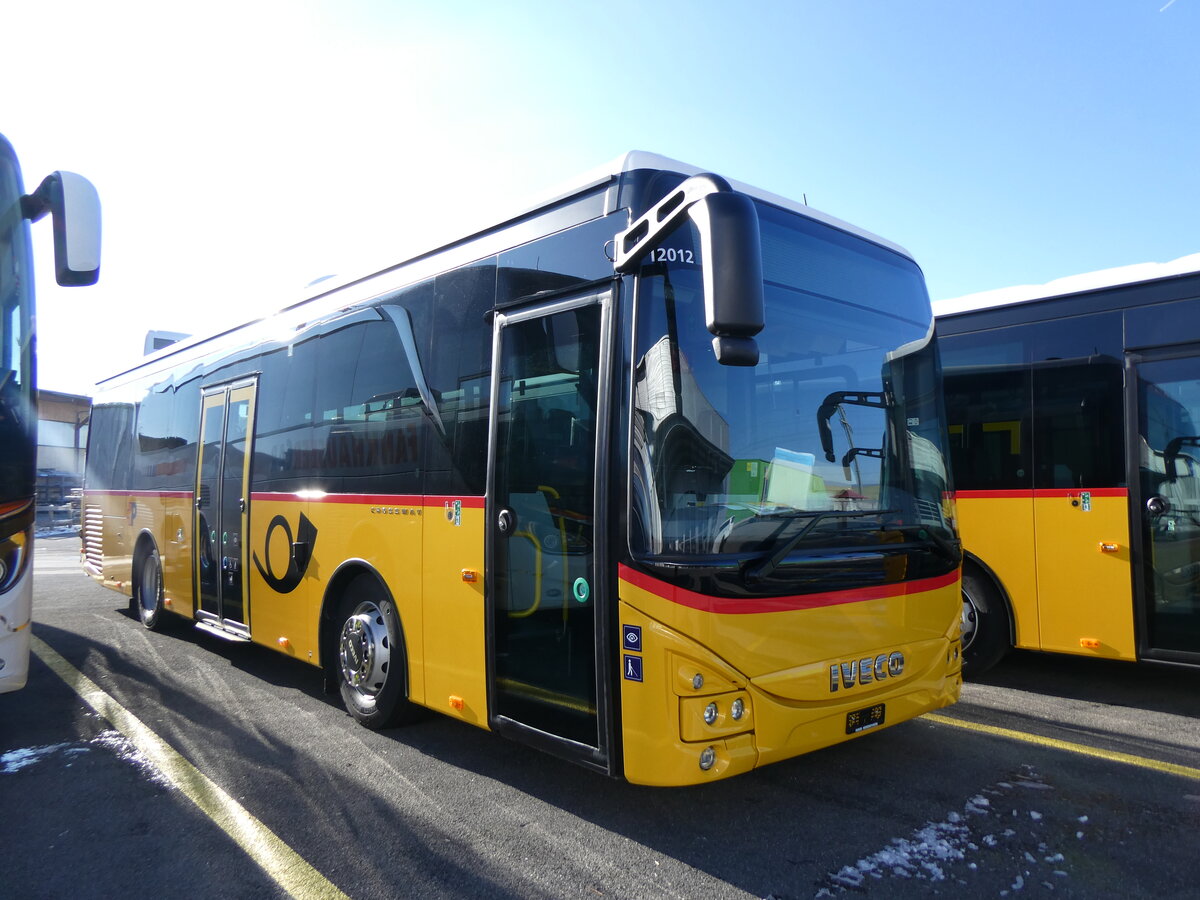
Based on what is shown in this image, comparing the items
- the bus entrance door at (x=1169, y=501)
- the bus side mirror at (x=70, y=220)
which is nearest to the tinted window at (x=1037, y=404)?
the bus entrance door at (x=1169, y=501)

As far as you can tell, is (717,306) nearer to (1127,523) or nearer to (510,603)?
(510,603)

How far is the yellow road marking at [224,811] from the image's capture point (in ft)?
11.5

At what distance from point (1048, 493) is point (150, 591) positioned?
9.07m

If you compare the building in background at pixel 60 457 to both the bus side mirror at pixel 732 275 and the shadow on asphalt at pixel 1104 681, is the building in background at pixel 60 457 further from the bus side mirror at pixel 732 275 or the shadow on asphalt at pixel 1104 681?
the bus side mirror at pixel 732 275

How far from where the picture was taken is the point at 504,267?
4703 millimetres

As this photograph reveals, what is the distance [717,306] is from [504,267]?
71.0 inches

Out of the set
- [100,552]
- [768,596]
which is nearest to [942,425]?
[768,596]

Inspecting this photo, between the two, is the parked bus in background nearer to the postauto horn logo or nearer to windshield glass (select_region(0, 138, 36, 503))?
windshield glass (select_region(0, 138, 36, 503))

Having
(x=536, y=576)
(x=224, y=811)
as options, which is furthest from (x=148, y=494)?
(x=536, y=576)

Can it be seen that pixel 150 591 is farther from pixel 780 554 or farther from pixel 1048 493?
pixel 1048 493

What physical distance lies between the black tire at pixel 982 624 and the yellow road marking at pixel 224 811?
5448mm

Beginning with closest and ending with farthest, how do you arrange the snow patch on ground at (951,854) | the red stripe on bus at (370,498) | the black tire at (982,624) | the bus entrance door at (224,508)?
the snow patch on ground at (951,854) → the red stripe on bus at (370,498) → the black tire at (982,624) → the bus entrance door at (224,508)

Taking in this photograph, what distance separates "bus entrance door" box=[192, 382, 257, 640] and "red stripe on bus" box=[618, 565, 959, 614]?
4680mm

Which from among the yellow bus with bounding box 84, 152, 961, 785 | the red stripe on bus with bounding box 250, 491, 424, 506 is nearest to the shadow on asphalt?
the yellow bus with bounding box 84, 152, 961, 785
